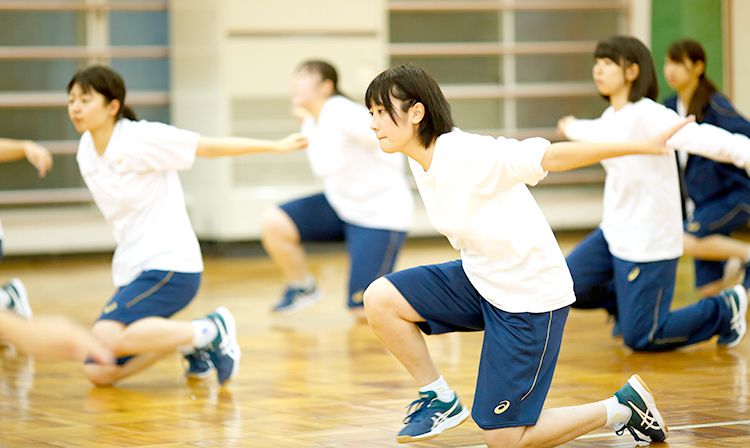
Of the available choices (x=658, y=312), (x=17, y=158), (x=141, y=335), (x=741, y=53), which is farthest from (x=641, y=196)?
(x=741, y=53)

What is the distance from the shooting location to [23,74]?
866cm

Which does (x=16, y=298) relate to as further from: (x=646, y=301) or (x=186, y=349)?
(x=646, y=301)

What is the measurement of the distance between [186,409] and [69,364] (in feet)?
3.53

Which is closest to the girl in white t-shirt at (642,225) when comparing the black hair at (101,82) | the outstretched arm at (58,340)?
the black hair at (101,82)

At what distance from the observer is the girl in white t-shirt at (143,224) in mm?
3855

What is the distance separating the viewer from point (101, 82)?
12.7ft

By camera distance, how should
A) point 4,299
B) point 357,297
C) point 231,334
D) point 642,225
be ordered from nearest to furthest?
point 231,334
point 642,225
point 4,299
point 357,297

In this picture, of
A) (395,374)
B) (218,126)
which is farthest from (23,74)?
(395,374)

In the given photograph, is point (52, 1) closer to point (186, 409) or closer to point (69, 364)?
point (69, 364)

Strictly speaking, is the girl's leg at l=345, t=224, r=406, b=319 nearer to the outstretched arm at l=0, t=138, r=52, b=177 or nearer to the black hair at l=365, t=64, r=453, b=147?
the outstretched arm at l=0, t=138, r=52, b=177

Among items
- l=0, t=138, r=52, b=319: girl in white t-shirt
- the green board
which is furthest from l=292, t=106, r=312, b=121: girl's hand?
the green board

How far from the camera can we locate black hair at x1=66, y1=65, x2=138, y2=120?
3.86m

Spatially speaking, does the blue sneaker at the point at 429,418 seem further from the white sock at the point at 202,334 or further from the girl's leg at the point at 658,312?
the girl's leg at the point at 658,312

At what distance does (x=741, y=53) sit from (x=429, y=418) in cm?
665
